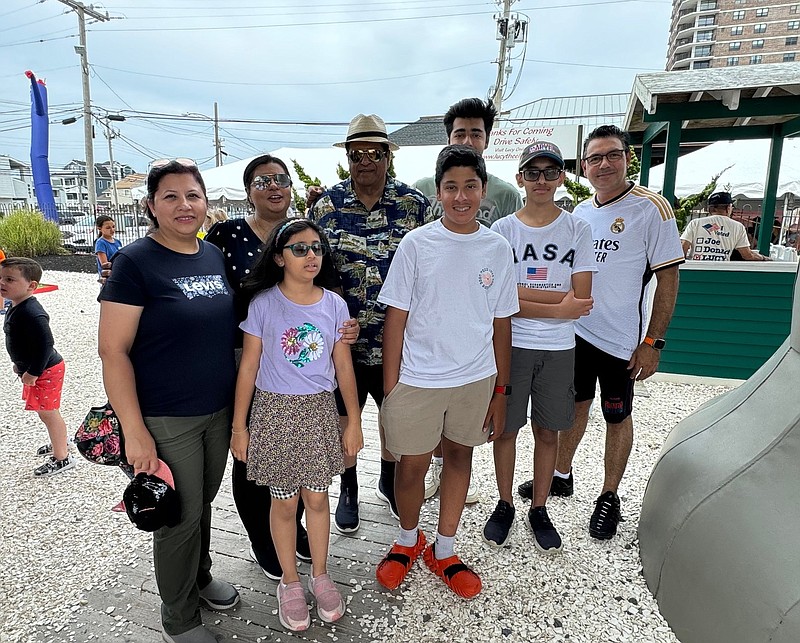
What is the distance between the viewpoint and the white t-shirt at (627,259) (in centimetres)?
274

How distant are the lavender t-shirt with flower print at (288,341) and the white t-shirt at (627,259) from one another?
1626 mm

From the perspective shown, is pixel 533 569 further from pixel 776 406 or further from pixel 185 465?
pixel 185 465

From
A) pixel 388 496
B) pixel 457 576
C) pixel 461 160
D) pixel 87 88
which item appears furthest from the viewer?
pixel 87 88

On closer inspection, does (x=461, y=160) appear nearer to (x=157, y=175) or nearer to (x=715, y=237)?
(x=157, y=175)

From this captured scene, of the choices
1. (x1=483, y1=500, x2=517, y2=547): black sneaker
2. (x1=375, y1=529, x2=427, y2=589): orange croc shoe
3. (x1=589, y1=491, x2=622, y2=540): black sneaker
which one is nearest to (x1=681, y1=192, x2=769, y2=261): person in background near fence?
(x1=589, y1=491, x2=622, y2=540): black sneaker

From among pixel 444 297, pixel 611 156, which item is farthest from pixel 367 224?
pixel 611 156

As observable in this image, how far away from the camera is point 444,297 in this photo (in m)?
2.21

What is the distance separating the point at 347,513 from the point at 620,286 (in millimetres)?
2067

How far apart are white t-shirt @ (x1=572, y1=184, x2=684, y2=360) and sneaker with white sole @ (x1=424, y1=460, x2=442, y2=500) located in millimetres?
1401

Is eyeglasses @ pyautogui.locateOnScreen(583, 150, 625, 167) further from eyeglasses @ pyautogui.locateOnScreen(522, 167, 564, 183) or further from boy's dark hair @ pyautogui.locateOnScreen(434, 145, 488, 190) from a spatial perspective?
boy's dark hair @ pyautogui.locateOnScreen(434, 145, 488, 190)

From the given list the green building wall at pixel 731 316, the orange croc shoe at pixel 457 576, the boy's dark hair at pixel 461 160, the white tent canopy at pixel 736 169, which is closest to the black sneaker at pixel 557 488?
the orange croc shoe at pixel 457 576

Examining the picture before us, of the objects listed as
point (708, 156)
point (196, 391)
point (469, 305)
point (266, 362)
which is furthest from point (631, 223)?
point (708, 156)

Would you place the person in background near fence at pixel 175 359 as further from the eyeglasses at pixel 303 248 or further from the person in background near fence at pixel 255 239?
the eyeglasses at pixel 303 248

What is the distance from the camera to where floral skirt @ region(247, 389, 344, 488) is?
2.09 m
